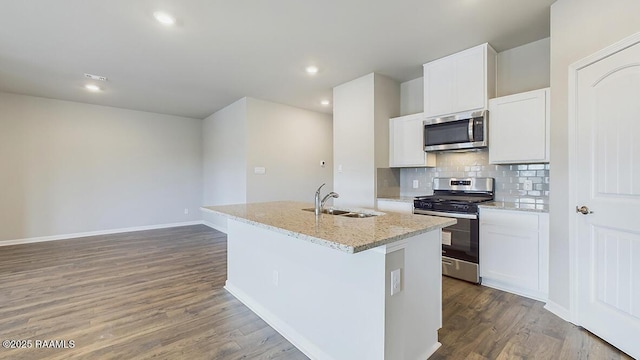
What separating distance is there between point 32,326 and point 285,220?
7.28 feet

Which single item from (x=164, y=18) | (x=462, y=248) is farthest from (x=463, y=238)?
(x=164, y=18)

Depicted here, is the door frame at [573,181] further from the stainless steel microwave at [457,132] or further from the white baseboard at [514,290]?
the stainless steel microwave at [457,132]

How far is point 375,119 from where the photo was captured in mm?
3869

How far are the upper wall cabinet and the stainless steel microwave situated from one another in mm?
82

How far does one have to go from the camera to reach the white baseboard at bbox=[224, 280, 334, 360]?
71.9 inches

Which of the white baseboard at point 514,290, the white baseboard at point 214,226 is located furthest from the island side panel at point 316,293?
the white baseboard at point 214,226

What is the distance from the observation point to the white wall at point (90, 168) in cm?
489

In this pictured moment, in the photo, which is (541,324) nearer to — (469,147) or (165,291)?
(469,147)

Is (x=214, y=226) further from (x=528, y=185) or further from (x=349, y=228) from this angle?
(x=528, y=185)

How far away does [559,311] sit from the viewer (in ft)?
7.57

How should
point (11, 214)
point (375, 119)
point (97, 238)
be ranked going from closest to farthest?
point (375, 119) → point (11, 214) → point (97, 238)

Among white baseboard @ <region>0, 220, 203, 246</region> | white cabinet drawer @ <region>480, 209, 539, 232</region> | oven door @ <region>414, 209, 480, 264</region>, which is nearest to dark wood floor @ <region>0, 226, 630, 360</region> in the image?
oven door @ <region>414, 209, 480, 264</region>

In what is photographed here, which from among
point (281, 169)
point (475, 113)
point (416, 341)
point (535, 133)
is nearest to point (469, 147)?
point (475, 113)

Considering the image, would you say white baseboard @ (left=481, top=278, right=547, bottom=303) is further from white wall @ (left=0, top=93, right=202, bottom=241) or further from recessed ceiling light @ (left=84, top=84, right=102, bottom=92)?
white wall @ (left=0, top=93, right=202, bottom=241)
